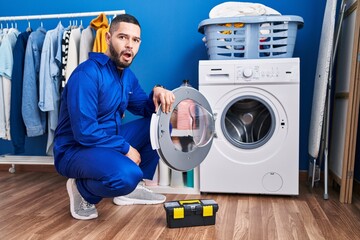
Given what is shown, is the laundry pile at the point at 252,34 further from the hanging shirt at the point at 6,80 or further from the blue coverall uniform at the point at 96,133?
the hanging shirt at the point at 6,80

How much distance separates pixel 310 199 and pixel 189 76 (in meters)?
1.27

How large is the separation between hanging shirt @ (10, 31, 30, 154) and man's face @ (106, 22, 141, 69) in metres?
1.11

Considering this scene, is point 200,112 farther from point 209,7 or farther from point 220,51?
point 209,7

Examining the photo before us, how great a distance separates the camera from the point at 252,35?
1998mm

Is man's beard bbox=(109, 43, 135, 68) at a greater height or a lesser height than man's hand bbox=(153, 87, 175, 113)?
greater

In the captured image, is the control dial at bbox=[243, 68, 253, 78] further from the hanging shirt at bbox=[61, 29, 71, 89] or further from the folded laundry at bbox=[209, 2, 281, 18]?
the hanging shirt at bbox=[61, 29, 71, 89]

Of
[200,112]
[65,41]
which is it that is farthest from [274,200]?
[65,41]

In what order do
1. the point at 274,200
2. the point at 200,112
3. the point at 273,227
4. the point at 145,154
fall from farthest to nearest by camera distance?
the point at 274,200
the point at 145,154
the point at 200,112
the point at 273,227

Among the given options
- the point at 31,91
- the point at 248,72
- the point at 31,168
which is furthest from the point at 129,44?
the point at 31,168

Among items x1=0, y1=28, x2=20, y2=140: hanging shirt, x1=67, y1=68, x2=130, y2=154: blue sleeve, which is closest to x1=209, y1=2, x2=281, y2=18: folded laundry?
x1=67, y1=68, x2=130, y2=154: blue sleeve

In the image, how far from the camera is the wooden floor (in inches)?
57.1

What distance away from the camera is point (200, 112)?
169 centimetres

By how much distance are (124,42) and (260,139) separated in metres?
1.04

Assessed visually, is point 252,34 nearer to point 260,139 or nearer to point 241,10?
point 241,10
